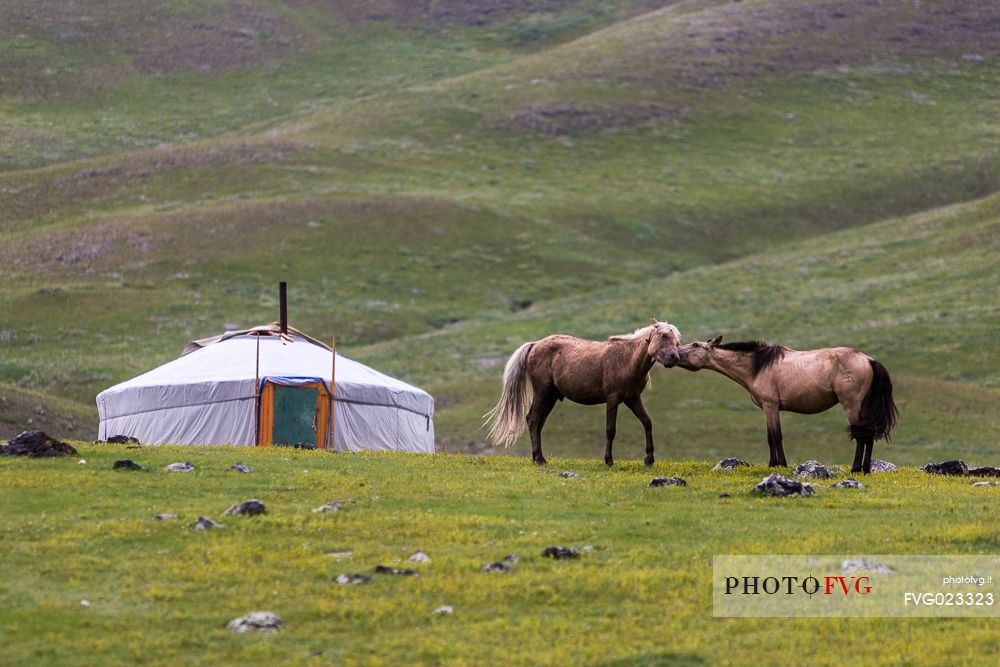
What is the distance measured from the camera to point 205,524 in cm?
1577

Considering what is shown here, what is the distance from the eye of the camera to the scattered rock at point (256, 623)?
12328 mm

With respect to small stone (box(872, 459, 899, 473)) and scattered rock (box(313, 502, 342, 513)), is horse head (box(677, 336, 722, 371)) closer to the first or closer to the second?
small stone (box(872, 459, 899, 473))

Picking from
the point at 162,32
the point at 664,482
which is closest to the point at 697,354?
the point at 664,482

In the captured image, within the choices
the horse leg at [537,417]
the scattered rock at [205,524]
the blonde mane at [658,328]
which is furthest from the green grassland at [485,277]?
the blonde mane at [658,328]

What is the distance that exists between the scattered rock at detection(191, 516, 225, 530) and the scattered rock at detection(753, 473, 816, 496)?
7.14 metres

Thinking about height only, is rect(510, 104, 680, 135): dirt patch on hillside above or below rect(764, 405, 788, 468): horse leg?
above

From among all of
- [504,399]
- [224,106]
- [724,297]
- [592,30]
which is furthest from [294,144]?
[504,399]

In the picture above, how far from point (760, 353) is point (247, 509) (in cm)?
906

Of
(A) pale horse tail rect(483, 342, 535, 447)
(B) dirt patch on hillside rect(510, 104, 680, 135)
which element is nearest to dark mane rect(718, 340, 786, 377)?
(A) pale horse tail rect(483, 342, 535, 447)

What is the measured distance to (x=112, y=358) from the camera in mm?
60562

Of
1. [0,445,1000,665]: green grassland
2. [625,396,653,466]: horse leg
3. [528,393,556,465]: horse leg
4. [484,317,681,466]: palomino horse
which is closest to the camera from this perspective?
[0,445,1000,665]: green grassland

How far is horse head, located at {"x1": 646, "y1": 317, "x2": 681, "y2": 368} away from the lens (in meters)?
21.4

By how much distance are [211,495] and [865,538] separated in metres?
8.18

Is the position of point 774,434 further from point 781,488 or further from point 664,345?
point 781,488
